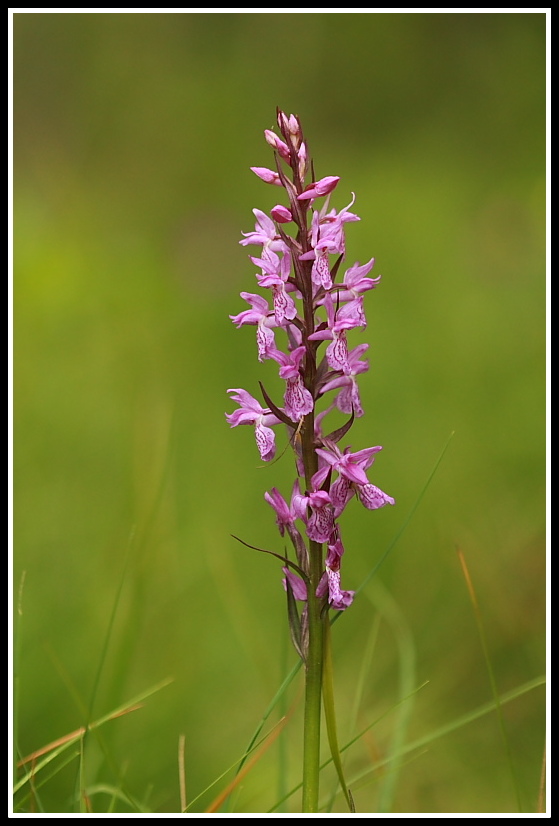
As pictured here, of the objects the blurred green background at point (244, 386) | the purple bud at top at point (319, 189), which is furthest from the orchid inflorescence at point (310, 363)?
the blurred green background at point (244, 386)

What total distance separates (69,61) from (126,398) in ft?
12.2

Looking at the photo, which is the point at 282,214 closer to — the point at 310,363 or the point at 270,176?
the point at 270,176

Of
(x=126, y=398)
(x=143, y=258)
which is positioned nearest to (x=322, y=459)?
(x=126, y=398)

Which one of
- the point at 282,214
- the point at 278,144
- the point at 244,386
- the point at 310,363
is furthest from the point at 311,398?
the point at 244,386

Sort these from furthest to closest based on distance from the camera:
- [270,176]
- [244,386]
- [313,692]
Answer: [244,386]
[270,176]
[313,692]

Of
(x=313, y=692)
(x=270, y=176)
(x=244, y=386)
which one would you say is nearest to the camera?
(x=313, y=692)

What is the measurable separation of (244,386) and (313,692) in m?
2.88

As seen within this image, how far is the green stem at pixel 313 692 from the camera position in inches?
46.3

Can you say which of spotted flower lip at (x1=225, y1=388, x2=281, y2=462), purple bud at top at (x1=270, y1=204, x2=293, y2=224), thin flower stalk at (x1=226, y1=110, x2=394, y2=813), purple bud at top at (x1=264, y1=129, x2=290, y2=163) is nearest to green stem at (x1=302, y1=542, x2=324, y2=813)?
thin flower stalk at (x1=226, y1=110, x2=394, y2=813)

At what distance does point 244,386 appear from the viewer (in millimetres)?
4008

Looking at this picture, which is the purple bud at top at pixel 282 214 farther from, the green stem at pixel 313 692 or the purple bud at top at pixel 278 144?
the green stem at pixel 313 692

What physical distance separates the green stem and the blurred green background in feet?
0.82

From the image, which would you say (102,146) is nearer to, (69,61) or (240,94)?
(69,61)

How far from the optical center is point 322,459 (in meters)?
1.30
